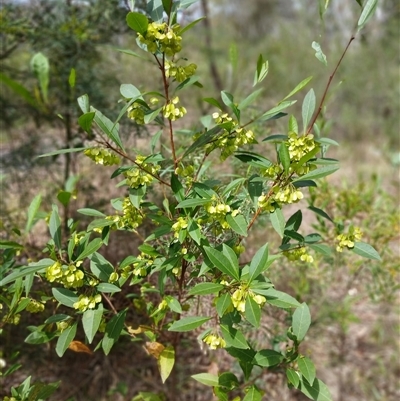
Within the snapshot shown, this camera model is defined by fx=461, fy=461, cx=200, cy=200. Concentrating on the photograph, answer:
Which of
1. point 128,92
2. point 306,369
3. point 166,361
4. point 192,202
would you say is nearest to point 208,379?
point 166,361

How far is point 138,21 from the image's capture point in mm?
791

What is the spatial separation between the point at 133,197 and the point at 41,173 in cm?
145

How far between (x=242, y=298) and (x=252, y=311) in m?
0.04

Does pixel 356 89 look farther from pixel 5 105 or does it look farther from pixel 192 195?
pixel 192 195

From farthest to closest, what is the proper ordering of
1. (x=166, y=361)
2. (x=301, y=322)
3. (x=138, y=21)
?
1. (x=166, y=361)
2. (x=301, y=322)
3. (x=138, y=21)

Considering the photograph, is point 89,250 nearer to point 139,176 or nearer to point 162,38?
point 139,176

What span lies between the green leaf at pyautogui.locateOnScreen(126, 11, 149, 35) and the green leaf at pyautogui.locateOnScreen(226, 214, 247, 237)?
0.38m

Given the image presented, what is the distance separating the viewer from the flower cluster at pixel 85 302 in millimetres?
922

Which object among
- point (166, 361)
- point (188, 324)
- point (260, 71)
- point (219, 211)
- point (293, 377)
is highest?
point (260, 71)

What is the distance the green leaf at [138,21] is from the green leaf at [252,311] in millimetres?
519

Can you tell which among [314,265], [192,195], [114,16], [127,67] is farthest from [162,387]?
[127,67]

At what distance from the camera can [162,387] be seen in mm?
1838

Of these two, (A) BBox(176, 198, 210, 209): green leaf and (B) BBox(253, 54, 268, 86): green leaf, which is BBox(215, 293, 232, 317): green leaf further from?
(B) BBox(253, 54, 268, 86): green leaf

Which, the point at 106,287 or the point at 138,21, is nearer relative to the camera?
the point at 138,21
